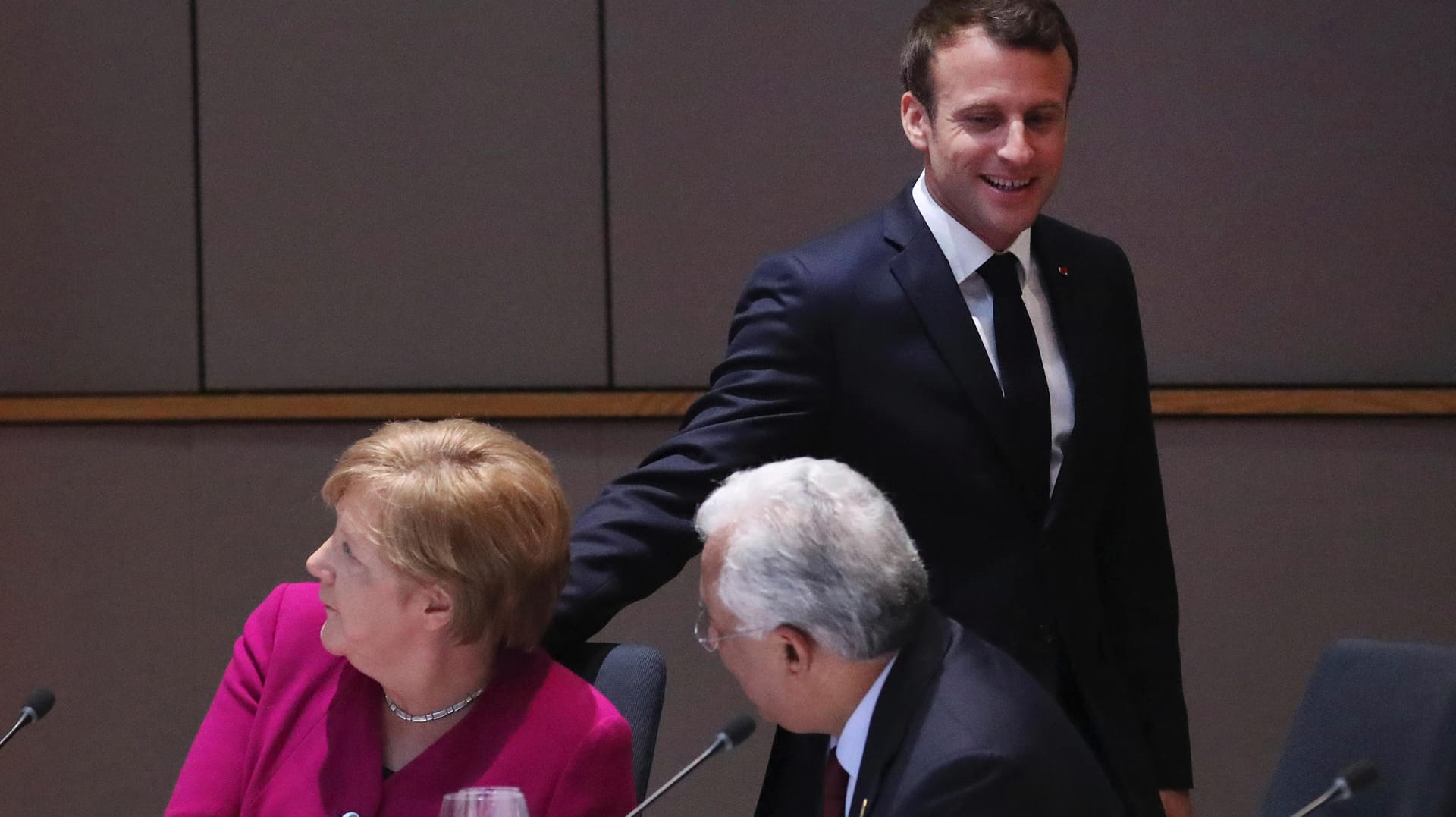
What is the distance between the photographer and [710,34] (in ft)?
11.8

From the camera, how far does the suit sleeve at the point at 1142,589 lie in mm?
2049

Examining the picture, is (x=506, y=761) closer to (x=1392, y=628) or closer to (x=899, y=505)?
(x=899, y=505)

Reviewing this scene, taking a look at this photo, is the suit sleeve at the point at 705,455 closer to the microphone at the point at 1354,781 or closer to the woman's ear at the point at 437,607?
the woman's ear at the point at 437,607

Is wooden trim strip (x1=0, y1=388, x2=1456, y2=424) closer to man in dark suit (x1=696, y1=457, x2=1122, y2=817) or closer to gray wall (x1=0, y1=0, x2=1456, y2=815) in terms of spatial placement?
gray wall (x1=0, y1=0, x2=1456, y2=815)

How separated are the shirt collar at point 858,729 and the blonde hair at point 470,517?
44 centimetres

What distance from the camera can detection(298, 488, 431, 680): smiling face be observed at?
183cm

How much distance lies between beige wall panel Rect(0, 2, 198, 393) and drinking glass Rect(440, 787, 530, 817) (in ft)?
8.47

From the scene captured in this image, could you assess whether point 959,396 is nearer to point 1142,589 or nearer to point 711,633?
point 1142,589

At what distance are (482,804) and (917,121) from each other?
98 centimetres

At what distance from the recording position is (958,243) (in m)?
1.99

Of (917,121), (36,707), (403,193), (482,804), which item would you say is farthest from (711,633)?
(403,193)

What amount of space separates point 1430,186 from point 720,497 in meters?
2.39

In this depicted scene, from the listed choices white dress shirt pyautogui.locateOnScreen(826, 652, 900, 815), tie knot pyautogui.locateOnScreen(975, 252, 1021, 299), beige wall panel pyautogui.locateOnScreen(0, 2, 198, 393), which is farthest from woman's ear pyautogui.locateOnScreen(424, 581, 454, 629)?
beige wall panel pyautogui.locateOnScreen(0, 2, 198, 393)

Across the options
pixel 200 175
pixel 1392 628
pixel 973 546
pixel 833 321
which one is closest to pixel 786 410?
pixel 833 321
